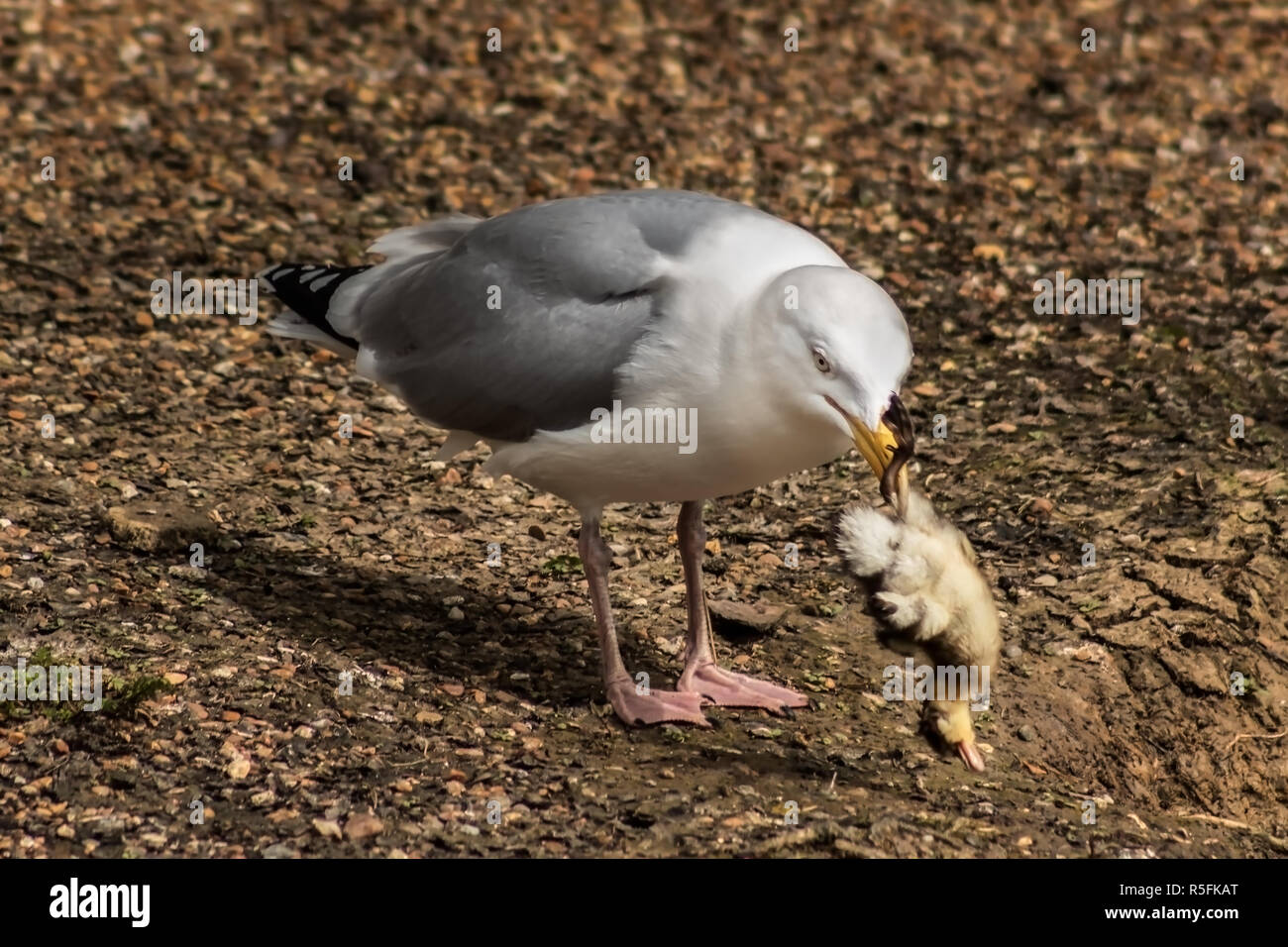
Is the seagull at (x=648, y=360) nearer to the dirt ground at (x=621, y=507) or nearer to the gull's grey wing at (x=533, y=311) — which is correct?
the gull's grey wing at (x=533, y=311)

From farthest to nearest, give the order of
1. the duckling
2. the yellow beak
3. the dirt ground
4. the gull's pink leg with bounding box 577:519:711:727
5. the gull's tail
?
the gull's tail
the gull's pink leg with bounding box 577:519:711:727
the dirt ground
the duckling
the yellow beak

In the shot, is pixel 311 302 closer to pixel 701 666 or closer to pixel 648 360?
pixel 648 360

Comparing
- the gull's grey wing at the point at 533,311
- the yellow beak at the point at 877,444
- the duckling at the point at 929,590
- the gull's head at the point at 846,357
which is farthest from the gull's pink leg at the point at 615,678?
the yellow beak at the point at 877,444

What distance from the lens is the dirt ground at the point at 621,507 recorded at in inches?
179

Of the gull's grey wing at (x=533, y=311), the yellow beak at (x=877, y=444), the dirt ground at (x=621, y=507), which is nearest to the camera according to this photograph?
the yellow beak at (x=877, y=444)

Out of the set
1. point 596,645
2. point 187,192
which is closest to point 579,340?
point 596,645

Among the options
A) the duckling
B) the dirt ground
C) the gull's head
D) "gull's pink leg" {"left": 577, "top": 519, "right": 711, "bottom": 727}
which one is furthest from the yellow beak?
"gull's pink leg" {"left": 577, "top": 519, "right": 711, "bottom": 727}

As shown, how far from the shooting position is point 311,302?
5.87m

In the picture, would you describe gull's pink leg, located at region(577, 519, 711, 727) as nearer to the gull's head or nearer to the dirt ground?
the dirt ground

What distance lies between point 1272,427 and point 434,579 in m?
3.49

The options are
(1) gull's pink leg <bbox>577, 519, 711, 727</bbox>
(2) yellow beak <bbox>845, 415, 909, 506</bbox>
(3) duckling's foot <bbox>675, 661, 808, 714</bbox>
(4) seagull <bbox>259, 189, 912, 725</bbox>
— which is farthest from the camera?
(3) duckling's foot <bbox>675, 661, 808, 714</bbox>

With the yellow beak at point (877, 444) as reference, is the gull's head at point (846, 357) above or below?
above

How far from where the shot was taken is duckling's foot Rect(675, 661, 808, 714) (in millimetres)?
5180

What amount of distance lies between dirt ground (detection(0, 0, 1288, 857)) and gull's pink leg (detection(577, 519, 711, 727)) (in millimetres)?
93
